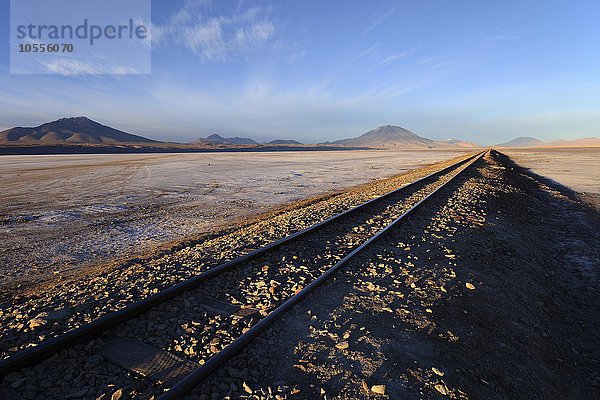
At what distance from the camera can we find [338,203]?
465 inches

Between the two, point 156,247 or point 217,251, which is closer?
point 217,251

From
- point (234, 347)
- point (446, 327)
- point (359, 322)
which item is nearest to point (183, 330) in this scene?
point (234, 347)

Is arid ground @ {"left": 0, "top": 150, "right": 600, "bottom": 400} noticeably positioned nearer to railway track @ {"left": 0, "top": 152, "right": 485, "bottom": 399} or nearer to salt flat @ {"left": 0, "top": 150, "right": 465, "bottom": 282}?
railway track @ {"left": 0, "top": 152, "right": 485, "bottom": 399}

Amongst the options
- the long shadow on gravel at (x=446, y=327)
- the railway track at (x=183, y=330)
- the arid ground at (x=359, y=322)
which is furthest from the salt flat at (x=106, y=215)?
the long shadow on gravel at (x=446, y=327)

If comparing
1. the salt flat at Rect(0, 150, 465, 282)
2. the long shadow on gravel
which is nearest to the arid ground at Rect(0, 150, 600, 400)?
the long shadow on gravel

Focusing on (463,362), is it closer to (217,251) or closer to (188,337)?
(188,337)

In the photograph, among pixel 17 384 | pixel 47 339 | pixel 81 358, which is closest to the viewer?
pixel 17 384

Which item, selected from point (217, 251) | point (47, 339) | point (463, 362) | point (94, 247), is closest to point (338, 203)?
point (217, 251)

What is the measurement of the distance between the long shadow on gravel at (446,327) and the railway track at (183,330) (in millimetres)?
350

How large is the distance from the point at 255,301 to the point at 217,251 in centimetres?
227

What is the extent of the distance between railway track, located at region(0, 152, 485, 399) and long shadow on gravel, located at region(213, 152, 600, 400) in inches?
13.8

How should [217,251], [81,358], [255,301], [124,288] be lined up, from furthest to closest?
[217,251] < [124,288] < [255,301] < [81,358]

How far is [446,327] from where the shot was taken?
4.03 m

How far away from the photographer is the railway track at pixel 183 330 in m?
3.07
